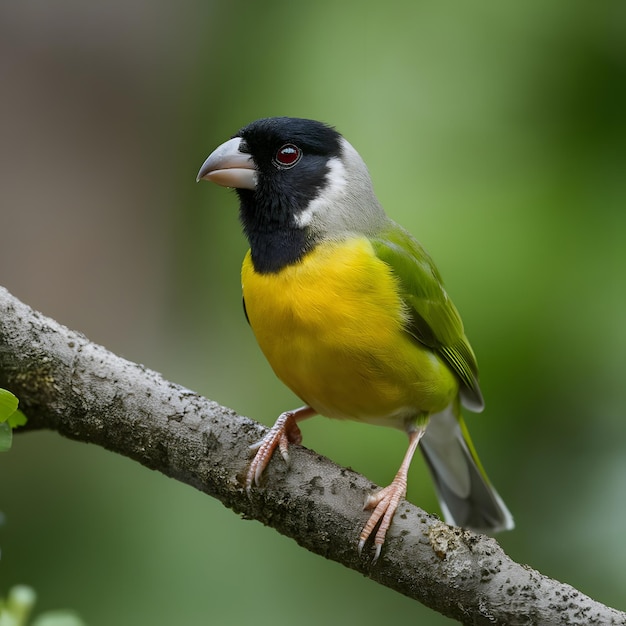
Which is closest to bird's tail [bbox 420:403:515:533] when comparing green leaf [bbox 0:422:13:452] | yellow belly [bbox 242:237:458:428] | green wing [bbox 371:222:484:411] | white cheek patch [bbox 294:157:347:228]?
green wing [bbox 371:222:484:411]

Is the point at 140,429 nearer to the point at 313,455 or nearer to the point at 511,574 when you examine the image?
the point at 313,455

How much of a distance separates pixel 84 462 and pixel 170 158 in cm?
208

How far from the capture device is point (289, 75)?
5020 millimetres

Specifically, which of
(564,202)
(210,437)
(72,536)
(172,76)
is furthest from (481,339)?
(172,76)

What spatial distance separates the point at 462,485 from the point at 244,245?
201cm

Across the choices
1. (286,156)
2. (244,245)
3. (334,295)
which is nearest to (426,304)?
(334,295)

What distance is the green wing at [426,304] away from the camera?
9.23 ft

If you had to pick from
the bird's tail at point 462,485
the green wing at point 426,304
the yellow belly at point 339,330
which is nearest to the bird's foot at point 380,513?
the yellow belly at point 339,330

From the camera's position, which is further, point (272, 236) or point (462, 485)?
point (462, 485)

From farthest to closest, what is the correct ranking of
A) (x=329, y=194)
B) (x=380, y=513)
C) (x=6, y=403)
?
(x=329, y=194)
(x=380, y=513)
(x=6, y=403)

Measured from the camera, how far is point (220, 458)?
2357 millimetres

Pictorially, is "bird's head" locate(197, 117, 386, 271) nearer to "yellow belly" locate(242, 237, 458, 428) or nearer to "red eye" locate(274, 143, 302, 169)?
"red eye" locate(274, 143, 302, 169)

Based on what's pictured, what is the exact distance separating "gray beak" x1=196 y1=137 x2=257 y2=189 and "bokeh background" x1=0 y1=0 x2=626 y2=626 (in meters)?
1.52

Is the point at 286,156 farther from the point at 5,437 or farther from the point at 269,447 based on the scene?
the point at 5,437
